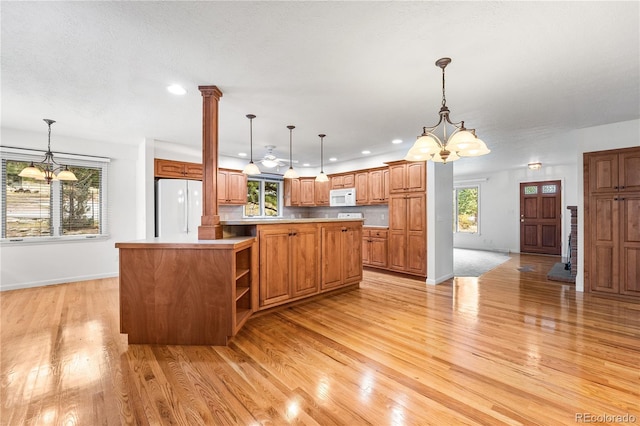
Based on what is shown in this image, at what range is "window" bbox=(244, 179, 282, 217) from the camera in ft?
22.3

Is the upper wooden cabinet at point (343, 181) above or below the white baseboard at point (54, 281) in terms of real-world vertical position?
above

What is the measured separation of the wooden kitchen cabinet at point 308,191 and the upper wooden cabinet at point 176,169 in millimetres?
2528

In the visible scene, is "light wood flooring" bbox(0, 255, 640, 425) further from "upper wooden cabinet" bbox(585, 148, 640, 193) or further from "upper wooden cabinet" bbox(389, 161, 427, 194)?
→ "upper wooden cabinet" bbox(389, 161, 427, 194)

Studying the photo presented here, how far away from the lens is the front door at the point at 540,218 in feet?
24.2

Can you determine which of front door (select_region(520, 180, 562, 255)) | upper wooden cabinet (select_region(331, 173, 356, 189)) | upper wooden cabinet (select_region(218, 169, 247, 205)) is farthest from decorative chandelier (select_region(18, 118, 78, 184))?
front door (select_region(520, 180, 562, 255))

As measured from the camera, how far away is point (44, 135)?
4.42 m

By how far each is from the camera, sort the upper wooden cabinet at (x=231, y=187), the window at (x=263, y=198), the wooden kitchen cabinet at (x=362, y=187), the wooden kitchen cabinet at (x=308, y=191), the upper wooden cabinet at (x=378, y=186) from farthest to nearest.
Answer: the wooden kitchen cabinet at (x=308, y=191)
the window at (x=263, y=198)
the wooden kitchen cabinet at (x=362, y=187)
the upper wooden cabinet at (x=231, y=187)
the upper wooden cabinet at (x=378, y=186)

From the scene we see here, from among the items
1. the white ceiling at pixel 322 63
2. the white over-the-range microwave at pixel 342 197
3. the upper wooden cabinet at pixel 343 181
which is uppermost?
the white ceiling at pixel 322 63

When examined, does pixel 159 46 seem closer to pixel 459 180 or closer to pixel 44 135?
pixel 44 135

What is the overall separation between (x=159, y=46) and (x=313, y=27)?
119cm

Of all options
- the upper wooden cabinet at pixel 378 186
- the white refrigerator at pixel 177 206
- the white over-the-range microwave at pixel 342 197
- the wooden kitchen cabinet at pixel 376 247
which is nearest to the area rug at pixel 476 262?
the wooden kitchen cabinet at pixel 376 247

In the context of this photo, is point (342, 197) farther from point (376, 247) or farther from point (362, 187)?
point (376, 247)

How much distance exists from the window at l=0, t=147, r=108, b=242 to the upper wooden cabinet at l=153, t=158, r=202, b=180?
917 mm

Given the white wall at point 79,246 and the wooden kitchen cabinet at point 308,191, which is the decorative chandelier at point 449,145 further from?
the white wall at point 79,246
